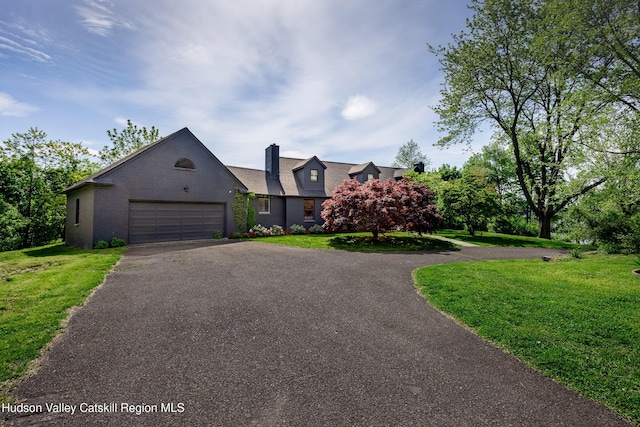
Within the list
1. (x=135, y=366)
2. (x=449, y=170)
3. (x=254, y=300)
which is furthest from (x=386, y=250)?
(x=449, y=170)

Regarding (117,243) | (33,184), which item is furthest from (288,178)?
(33,184)

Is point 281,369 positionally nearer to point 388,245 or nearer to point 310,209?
point 388,245

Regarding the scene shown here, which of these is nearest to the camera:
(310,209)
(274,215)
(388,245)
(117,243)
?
(117,243)

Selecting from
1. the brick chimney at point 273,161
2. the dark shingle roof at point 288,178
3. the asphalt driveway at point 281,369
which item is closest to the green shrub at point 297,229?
the dark shingle roof at point 288,178

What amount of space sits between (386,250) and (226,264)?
293 inches

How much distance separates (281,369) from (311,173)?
2104cm

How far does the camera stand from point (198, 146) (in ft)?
54.7

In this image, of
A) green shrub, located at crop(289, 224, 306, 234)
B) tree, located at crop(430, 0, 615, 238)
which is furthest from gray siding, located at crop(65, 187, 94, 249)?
tree, located at crop(430, 0, 615, 238)

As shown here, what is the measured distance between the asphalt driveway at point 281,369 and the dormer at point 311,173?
704 inches

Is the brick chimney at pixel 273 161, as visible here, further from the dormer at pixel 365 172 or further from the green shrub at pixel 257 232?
the dormer at pixel 365 172

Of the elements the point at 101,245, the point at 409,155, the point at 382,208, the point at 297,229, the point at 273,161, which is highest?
the point at 409,155

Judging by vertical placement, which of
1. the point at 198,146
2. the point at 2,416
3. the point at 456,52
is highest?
the point at 456,52

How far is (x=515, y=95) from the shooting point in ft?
64.8

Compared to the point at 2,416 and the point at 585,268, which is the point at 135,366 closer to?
the point at 2,416
